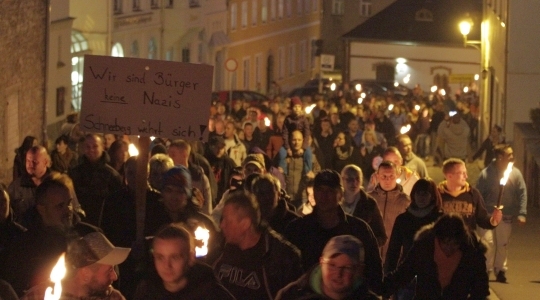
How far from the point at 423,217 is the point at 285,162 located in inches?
269

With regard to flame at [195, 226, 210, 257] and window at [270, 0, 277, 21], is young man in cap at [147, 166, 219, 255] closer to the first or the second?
flame at [195, 226, 210, 257]

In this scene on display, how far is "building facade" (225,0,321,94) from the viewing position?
6103cm

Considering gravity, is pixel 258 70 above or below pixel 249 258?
above

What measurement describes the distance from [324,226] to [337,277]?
6.96ft

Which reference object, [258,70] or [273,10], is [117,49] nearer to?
[258,70]

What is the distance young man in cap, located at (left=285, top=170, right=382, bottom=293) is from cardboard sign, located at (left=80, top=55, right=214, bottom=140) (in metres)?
0.94

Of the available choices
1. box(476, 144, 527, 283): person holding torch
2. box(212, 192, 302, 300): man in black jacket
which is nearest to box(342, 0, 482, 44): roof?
box(476, 144, 527, 283): person holding torch

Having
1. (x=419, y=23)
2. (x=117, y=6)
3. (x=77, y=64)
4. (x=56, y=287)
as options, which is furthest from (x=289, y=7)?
(x=56, y=287)

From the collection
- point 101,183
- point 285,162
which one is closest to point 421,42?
point 285,162

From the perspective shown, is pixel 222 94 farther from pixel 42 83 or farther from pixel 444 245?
pixel 444 245

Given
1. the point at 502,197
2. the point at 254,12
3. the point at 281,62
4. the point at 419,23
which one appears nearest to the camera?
A: the point at 502,197

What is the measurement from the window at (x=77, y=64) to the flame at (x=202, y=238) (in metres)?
29.0

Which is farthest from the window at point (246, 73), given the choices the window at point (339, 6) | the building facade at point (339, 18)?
the window at point (339, 6)

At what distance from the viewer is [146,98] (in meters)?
8.79
